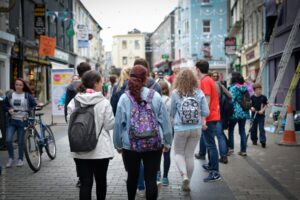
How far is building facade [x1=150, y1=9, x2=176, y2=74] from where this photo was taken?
62616 mm

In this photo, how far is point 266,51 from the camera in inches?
771

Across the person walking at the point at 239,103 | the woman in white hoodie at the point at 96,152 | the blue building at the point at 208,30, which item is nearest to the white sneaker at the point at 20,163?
the woman in white hoodie at the point at 96,152

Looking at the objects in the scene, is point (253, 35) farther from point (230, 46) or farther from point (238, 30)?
point (238, 30)

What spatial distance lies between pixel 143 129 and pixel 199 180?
2.88m

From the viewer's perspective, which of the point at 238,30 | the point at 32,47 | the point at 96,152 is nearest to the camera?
the point at 96,152

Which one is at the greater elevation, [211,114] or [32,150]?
[211,114]

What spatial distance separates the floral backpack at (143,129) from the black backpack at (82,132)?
407 millimetres

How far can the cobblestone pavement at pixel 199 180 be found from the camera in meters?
6.11

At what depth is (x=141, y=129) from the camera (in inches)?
175

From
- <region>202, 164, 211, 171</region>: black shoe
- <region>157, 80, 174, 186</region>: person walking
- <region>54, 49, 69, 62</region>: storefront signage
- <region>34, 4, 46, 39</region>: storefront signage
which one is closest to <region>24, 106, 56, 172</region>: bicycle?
<region>157, 80, 174, 186</region>: person walking

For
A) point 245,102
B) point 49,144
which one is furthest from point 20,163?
point 245,102

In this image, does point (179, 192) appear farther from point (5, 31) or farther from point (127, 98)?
point (5, 31)

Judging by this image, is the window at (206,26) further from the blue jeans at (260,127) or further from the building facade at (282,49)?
the blue jeans at (260,127)

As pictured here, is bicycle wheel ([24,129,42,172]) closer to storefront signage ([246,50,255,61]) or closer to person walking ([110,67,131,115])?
person walking ([110,67,131,115])
